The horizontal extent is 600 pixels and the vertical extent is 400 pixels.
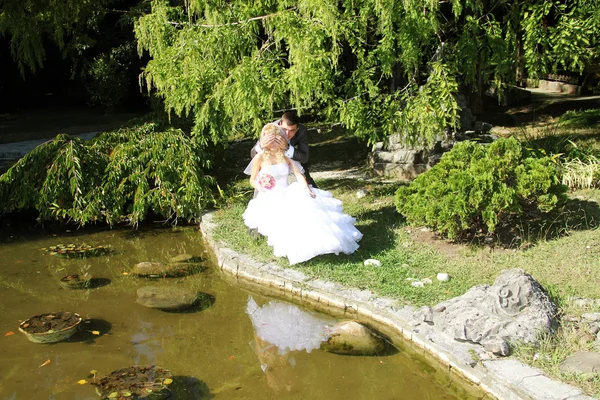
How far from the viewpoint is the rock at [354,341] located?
605cm

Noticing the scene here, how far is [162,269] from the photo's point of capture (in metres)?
8.42

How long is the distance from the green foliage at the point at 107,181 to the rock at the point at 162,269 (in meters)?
1.45

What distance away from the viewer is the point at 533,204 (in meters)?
7.97

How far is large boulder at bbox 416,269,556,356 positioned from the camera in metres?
5.61

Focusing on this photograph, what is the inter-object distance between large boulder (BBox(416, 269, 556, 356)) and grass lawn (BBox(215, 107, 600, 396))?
160mm

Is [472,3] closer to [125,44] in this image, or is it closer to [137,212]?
[137,212]

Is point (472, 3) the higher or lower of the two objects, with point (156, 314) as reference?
higher

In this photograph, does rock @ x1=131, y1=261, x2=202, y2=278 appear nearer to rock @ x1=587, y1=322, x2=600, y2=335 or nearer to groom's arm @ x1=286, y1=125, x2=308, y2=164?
groom's arm @ x1=286, y1=125, x2=308, y2=164

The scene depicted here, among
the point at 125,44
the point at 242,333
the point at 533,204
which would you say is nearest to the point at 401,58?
the point at 533,204

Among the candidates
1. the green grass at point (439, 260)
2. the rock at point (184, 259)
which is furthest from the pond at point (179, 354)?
the green grass at point (439, 260)

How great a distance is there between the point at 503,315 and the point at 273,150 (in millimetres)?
3817

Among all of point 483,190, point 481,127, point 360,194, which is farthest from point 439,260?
point 481,127

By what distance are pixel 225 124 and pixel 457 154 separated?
3583mm

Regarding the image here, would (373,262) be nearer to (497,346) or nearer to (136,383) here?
(497,346)
